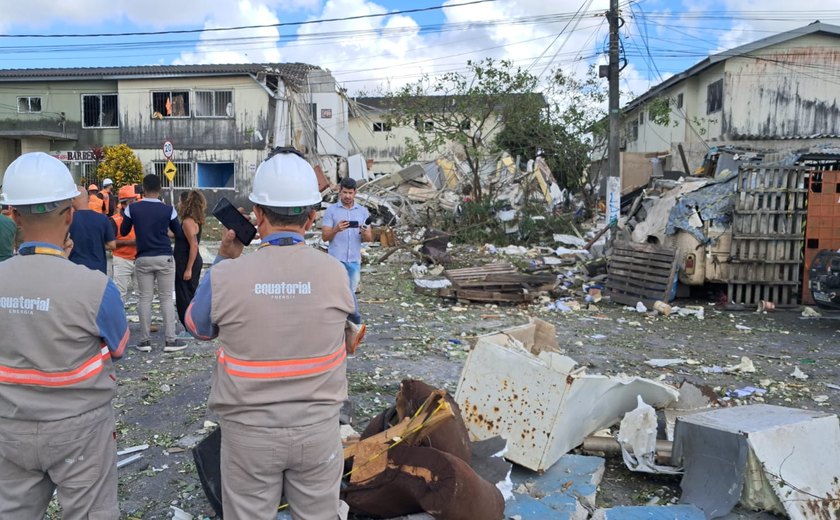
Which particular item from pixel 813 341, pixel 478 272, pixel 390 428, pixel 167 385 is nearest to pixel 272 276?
pixel 390 428

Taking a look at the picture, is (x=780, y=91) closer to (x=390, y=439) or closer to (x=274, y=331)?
(x=390, y=439)

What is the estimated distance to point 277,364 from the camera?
205 cm

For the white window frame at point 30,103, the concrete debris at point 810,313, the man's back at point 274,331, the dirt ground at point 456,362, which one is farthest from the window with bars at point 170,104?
the man's back at point 274,331

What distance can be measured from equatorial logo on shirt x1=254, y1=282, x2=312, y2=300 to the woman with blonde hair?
185 inches

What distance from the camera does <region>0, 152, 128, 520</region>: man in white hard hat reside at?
2125 mm

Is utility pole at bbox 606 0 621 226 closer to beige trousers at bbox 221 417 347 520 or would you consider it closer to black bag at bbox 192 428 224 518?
black bag at bbox 192 428 224 518

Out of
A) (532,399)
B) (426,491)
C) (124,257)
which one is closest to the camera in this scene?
(426,491)

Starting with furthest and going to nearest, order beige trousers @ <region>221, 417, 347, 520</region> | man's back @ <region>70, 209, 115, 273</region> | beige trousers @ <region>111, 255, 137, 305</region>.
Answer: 1. beige trousers @ <region>111, 255, 137, 305</region>
2. man's back @ <region>70, 209, 115, 273</region>
3. beige trousers @ <region>221, 417, 347, 520</region>

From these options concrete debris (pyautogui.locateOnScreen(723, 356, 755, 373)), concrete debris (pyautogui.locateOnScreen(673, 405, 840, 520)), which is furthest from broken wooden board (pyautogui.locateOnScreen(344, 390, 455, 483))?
concrete debris (pyautogui.locateOnScreen(723, 356, 755, 373))

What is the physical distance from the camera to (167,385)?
548 centimetres

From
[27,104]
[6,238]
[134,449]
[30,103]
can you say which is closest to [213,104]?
[30,103]

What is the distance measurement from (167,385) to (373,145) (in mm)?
29923

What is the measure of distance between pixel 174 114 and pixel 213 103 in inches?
66.5

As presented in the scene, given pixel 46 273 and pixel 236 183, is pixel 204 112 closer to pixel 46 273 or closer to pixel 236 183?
pixel 236 183
